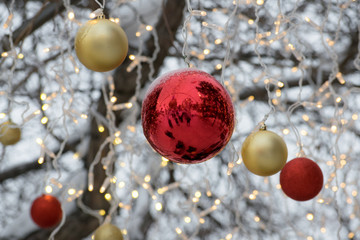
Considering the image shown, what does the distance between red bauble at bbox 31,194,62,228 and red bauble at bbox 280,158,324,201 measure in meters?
0.61

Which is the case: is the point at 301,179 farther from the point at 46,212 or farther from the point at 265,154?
the point at 46,212

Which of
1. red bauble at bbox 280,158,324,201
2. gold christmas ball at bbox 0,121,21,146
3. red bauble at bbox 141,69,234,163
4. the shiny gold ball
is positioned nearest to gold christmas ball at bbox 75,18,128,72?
red bauble at bbox 141,69,234,163

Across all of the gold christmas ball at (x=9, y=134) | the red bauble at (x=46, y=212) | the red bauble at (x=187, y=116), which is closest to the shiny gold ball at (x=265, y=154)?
the red bauble at (x=187, y=116)

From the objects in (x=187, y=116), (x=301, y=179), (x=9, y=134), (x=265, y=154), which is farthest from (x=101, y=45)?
(x=9, y=134)

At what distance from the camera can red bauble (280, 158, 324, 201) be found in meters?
1.09

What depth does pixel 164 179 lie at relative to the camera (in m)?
2.12

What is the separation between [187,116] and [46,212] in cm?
72

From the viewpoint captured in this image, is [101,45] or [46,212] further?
[46,212]

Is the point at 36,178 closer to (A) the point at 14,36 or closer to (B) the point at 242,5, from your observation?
(A) the point at 14,36

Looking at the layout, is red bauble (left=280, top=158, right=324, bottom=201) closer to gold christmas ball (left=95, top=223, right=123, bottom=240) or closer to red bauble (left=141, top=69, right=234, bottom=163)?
red bauble (left=141, top=69, right=234, bottom=163)

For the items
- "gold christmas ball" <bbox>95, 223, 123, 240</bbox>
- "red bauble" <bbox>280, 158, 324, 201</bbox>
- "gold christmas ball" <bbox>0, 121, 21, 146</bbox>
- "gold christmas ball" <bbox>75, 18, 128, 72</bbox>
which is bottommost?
"gold christmas ball" <bbox>95, 223, 123, 240</bbox>

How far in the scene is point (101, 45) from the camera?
91 cm

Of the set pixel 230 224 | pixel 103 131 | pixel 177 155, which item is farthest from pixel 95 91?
pixel 177 155

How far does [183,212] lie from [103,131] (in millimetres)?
462
